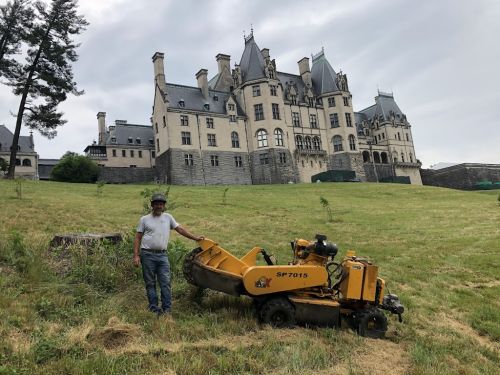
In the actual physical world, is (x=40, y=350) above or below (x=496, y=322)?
above

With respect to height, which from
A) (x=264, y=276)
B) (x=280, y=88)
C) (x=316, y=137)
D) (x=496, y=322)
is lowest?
(x=496, y=322)

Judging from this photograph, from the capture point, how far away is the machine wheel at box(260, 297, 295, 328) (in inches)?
279

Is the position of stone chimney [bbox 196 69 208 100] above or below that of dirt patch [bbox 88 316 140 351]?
above

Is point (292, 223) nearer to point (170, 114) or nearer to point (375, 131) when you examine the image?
point (170, 114)

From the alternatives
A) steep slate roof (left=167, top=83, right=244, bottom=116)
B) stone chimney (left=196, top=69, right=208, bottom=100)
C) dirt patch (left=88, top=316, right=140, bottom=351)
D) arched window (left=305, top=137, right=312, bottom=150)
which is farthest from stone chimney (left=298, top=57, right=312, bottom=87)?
dirt patch (left=88, top=316, right=140, bottom=351)

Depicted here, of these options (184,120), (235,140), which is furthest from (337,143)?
(184,120)

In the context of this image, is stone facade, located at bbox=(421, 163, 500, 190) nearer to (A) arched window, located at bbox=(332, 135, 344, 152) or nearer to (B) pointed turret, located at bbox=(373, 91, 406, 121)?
A: (B) pointed turret, located at bbox=(373, 91, 406, 121)

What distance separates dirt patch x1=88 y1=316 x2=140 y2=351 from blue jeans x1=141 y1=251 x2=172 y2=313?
3.20ft

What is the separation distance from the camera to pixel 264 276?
7.27m

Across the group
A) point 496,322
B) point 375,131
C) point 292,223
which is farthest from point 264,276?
point 375,131

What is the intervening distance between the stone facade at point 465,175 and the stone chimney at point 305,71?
2991cm

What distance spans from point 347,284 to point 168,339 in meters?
3.25

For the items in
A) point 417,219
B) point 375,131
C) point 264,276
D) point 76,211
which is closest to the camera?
point 264,276

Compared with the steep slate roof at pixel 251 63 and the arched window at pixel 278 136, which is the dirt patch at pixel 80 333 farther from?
the steep slate roof at pixel 251 63
